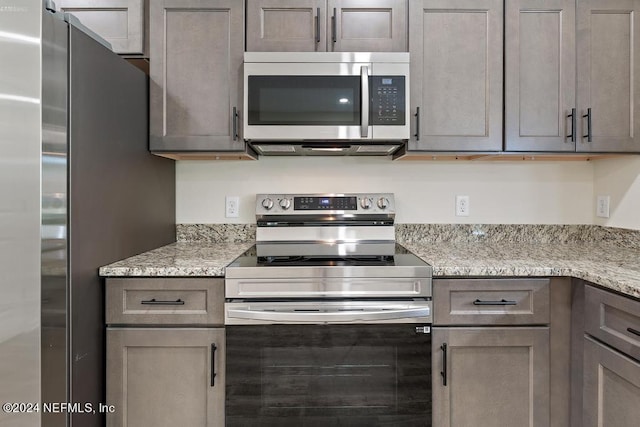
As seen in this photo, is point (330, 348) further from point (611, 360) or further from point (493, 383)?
point (611, 360)

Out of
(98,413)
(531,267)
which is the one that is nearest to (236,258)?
(98,413)

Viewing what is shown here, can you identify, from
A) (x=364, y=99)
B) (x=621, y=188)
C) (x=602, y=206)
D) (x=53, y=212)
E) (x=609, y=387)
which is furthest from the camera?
(x=602, y=206)

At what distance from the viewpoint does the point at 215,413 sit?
4.55 ft

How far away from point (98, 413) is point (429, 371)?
1.22 m

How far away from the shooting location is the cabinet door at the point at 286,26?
1688 mm

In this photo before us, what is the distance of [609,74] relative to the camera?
169 cm

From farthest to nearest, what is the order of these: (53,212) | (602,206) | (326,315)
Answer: (602,206)
(326,315)
(53,212)

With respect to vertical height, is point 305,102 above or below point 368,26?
below

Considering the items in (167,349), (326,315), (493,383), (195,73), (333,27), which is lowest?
(493,383)

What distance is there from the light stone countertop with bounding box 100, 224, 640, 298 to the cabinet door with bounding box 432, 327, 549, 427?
240 millimetres

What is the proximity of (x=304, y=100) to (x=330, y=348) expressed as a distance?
104cm

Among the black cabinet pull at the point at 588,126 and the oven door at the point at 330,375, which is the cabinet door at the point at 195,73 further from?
the black cabinet pull at the point at 588,126

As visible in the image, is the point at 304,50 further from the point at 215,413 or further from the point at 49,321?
the point at 215,413

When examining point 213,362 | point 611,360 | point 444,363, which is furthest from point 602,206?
point 213,362
